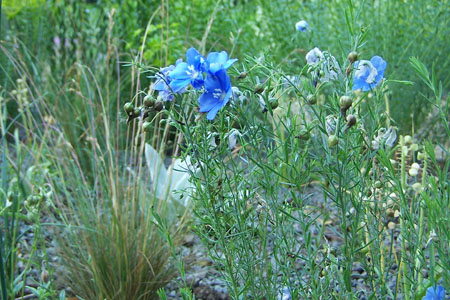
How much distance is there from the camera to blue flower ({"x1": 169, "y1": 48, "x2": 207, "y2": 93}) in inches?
49.3

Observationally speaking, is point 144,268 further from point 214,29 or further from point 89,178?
point 214,29

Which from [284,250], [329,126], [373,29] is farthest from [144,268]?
[373,29]

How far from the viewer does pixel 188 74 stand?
126cm

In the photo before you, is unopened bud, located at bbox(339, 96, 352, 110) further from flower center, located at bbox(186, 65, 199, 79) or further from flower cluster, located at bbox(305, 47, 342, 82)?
flower center, located at bbox(186, 65, 199, 79)

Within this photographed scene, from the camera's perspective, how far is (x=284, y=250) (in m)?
1.49

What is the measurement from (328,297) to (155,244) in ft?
3.13

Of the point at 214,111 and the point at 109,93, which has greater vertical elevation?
the point at 214,111

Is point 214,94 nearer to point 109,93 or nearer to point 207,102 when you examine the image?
point 207,102

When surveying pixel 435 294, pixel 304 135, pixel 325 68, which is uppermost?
pixel 325 68

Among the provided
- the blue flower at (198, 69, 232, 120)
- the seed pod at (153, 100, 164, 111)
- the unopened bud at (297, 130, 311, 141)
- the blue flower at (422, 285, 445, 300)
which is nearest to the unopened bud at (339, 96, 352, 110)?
the unopened bud at (297, 130, 311, 141)

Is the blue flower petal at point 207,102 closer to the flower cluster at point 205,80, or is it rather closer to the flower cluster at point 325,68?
the flower cluster at point 205,80

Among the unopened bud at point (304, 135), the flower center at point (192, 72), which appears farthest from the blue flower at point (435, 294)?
the flower center at point (192, 72)

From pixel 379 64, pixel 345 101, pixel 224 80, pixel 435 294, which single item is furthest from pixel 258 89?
pixel 435 294

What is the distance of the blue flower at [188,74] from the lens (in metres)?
1.25
